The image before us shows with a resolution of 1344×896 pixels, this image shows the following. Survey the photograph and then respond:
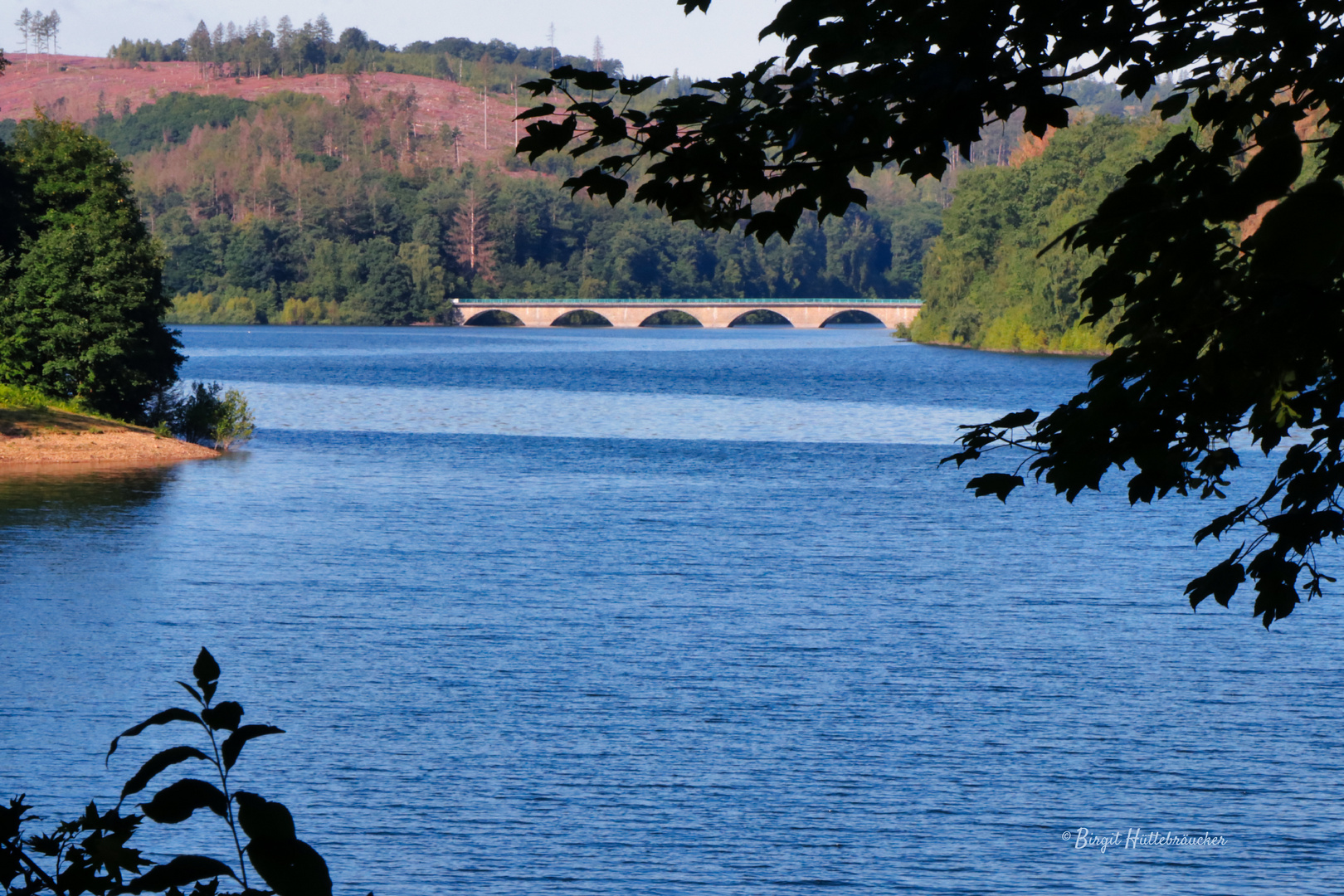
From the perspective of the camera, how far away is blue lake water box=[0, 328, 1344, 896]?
482 inches

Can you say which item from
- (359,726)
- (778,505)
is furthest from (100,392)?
(359,726)

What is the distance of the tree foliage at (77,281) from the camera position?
41062mm

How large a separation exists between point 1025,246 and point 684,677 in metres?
98.3

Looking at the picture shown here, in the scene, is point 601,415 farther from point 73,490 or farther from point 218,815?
point 218,815

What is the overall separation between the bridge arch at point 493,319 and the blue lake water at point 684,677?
445 feet

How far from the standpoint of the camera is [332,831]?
40.6 ft

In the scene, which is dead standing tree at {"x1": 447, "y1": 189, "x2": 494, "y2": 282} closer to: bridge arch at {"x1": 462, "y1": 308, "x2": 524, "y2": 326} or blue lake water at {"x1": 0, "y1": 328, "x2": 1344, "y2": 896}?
bridge arch at {"x1": 462, "y1": 308, "x2": 524, "y2": 326}

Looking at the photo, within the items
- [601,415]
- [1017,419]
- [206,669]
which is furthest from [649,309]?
[206,669]

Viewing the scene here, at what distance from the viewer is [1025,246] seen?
110m

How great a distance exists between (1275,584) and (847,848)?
687 centimetres

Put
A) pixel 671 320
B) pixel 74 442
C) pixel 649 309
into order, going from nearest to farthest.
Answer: pixel 74 442 → pixel 649 309 → pixel 671 320

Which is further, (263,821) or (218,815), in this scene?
(218,815)

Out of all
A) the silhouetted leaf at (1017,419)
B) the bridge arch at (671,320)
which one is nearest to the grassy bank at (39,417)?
the silhouetted leaf at (1017,419)

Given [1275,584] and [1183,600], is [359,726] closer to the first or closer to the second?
[1275,584]
